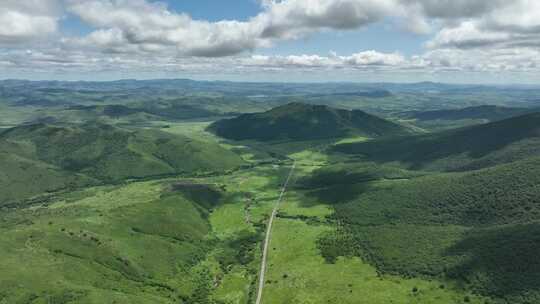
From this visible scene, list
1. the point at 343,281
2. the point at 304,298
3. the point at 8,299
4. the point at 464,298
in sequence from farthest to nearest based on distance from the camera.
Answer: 1. the point at 343,281
2. the point at 304,298
3. the point at 464,298
4. the point at 8,299

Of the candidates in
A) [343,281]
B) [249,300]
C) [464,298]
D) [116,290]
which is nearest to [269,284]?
[249,300]

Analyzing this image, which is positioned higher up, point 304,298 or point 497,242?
point 497,242

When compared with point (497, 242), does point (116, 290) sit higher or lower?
lower

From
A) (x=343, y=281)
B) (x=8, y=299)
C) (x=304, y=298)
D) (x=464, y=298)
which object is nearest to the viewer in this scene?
(x=8, y=299)

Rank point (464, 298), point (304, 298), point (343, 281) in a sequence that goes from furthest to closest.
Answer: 1. point (343, 281)
2. point (304, 298)
3. point (464, 298)

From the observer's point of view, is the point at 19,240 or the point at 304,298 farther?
the point at 19,240

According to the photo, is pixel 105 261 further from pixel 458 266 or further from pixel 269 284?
pixel 458 266

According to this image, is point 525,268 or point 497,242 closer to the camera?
point 525,268

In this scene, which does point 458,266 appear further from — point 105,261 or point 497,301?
point 105,261

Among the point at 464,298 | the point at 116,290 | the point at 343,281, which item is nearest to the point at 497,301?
the point at 464,298
